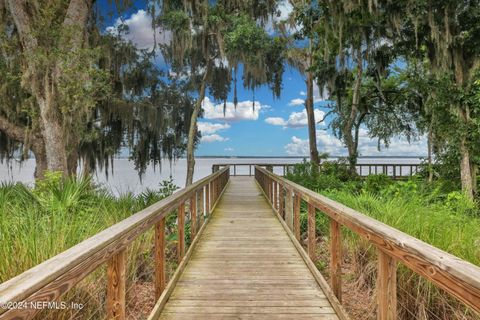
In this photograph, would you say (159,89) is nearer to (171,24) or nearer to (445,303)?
(171,24)

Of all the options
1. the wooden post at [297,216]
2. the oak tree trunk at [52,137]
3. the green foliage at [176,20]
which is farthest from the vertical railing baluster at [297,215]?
the green foliage at [176,20]

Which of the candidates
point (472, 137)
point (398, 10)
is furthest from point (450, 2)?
point (472, 137)

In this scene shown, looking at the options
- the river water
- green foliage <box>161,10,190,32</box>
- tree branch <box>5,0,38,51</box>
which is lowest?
the river water

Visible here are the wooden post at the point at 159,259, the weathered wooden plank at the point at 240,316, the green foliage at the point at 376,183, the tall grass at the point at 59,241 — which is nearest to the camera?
the tall grass at the point at 59,241

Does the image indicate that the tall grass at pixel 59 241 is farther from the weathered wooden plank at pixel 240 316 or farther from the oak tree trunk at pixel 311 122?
the oak tree trunk at pixel 311 122

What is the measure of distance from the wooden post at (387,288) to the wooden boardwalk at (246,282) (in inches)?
30.2

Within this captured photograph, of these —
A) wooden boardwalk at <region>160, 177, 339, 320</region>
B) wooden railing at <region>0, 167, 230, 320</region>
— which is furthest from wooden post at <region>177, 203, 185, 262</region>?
wooden railing at <region>0, 167, 230, 320</region>

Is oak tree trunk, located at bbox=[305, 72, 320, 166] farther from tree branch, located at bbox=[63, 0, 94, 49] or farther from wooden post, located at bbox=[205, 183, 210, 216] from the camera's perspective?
tree branch, located at bbox=[63, 0, 94, 49]

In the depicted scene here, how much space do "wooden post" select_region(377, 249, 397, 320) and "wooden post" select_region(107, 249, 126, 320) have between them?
147 cm

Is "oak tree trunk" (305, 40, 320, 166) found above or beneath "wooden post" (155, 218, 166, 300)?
above

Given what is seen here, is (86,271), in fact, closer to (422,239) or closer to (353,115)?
(422,239)

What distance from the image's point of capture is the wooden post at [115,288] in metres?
1.78

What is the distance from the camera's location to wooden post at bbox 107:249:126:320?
5.84 ft

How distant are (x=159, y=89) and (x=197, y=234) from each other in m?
11.6
